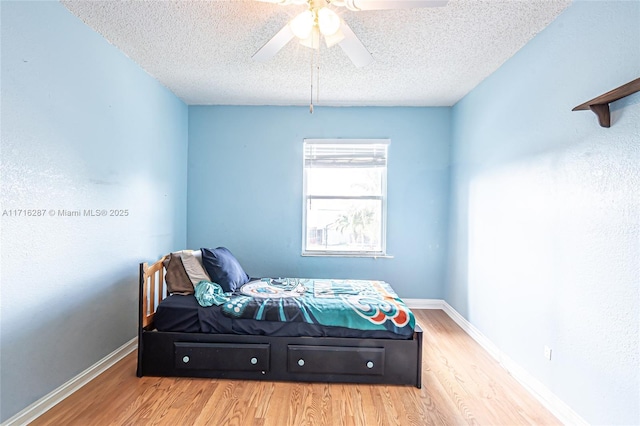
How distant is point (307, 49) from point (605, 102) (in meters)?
2.05

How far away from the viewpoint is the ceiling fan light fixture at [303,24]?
172 centimetres

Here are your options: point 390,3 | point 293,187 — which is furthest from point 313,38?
point 293,187

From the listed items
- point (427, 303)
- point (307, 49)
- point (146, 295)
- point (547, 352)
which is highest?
point (307, 49)

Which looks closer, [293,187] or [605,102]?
[605,102]

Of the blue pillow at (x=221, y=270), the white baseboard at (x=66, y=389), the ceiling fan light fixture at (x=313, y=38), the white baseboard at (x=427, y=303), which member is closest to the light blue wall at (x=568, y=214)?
the white baseboard at (x=427, y=303)

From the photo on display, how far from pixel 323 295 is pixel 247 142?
2.30m

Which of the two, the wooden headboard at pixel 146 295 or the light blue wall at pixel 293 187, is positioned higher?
the light blue wall at pixel 293 187

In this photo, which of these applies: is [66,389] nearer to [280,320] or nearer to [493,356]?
[280,320]

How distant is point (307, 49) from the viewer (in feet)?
8.70

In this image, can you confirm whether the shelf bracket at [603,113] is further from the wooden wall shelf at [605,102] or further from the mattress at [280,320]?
the mattress at [280,320]

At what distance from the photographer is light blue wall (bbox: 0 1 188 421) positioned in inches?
71.2

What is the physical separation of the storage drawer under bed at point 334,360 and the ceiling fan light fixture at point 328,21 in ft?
6.94

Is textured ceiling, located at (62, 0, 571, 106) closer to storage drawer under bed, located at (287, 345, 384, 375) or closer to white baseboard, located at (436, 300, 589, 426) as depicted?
storage drawer under bed, located at (287, 345, 384, 375)

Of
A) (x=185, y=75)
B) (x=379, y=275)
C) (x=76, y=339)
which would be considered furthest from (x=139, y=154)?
(x=379, y=275)
